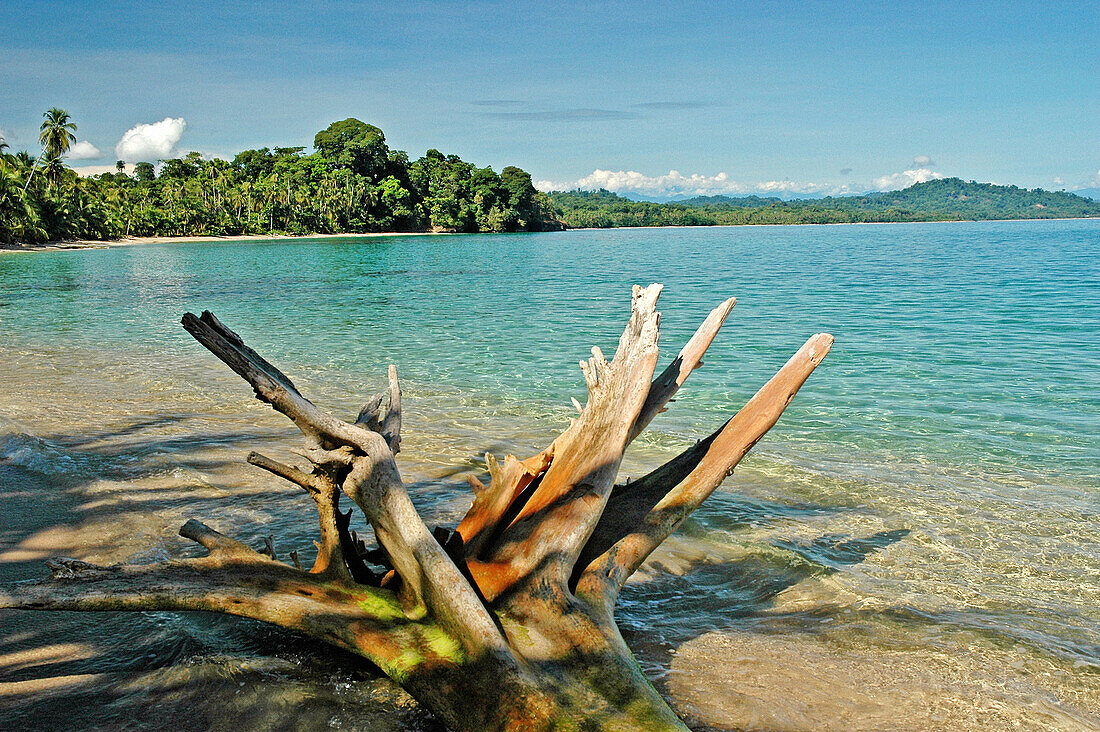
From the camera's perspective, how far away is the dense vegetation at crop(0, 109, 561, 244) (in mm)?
59781

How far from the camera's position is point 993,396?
10.1 m

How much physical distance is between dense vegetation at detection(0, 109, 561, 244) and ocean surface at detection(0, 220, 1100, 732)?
50.4 metres

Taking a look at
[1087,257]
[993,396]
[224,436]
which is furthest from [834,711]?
[1087,257]

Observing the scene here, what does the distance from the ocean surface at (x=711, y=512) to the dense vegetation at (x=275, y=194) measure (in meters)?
50.4

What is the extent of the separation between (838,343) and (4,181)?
178 feet

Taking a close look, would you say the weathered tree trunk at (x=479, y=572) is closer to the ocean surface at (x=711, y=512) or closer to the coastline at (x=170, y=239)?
the ocean surface at (x=711, y=512)

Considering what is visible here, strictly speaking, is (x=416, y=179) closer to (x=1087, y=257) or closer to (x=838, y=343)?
(x=1087, y=257)

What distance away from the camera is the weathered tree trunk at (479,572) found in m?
2.73

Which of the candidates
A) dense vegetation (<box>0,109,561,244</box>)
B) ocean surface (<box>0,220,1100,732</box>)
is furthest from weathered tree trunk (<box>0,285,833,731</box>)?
dense vegetation (<box>0,109,561,244</box>)

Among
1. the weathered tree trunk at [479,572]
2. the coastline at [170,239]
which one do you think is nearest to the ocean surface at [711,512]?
the weathered tree trunk at [479,572]

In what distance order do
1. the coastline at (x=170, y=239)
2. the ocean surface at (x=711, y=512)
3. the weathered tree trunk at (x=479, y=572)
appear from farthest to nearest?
the coastline at (x=170, y=239), the ocean surface at (x=711, y=512), the weathered tree trunk at (x=479, y=572)

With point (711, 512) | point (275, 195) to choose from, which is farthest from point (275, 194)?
point (711, 512)

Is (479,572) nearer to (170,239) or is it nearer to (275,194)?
(170,239)

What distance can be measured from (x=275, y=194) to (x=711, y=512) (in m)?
91.8
